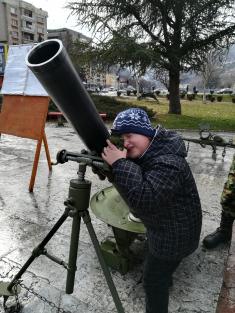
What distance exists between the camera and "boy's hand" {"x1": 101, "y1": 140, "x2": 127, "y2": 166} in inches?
70.9

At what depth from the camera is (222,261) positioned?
10.8 feet

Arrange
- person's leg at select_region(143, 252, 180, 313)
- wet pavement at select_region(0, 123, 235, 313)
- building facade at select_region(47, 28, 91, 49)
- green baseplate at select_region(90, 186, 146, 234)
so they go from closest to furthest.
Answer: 1. person's leg at select_region(143, 252, 180, 313)
2. wet pavement at select_region(0, 123, 235, 313)
3. green baseplate at select_region(90, 186, 146, 234)
4. building facade at select_region(47, 28, 91, 49)

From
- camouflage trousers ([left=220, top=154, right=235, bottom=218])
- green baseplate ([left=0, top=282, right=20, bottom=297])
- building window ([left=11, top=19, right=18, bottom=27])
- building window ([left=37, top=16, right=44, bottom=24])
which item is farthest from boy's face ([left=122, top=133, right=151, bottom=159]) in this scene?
building window ([left=37, top=16, right=44, bottom=24])

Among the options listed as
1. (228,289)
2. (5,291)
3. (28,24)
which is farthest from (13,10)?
(228,289)

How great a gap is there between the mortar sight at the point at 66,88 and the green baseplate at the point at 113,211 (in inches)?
49.1

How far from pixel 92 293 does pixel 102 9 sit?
16.2m

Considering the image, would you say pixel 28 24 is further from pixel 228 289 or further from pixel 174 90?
pixel 228 289

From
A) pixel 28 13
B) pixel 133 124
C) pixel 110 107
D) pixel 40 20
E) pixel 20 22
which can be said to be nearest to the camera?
pixel 133 124

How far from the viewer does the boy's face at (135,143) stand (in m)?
1.96

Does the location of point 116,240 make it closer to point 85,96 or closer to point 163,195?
point 163,195

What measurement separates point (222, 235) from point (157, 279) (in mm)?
1735

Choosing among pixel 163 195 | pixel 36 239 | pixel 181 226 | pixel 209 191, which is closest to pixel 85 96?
pixel 163 195

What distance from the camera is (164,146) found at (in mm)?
1950

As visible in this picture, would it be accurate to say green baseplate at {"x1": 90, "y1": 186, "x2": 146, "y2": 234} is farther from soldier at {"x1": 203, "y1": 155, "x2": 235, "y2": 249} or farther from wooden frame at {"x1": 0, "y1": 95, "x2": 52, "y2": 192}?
wooden frame at {"x1": 0, "y1": 95, "x2": 52, "y2": 192}
